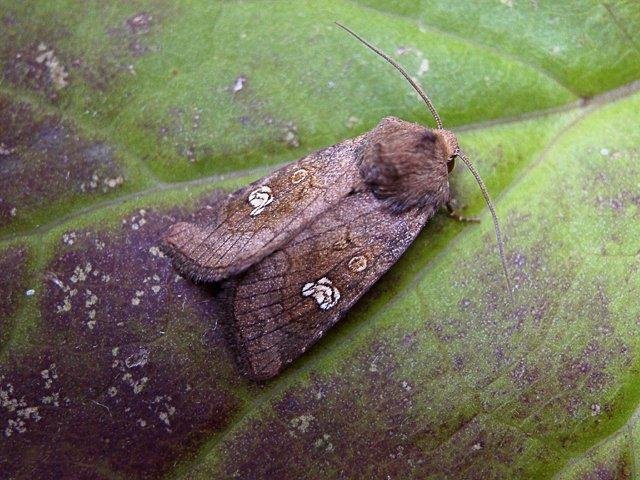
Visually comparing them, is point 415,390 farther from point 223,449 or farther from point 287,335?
point 223,449

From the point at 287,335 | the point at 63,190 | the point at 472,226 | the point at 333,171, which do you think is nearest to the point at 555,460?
the point at 472,226

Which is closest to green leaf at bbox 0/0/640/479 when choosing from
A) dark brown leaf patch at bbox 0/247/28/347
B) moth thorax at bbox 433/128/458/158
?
dark brown leaf patch at bbox 0/247/28/347

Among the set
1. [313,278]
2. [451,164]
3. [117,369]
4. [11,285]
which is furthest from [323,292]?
[11,285]

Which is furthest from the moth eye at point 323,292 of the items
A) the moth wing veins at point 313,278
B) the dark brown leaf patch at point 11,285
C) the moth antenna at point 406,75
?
the dark brown leaf patch at point 11,285

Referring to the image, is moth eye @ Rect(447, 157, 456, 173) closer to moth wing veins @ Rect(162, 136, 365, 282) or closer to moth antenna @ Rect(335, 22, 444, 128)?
moth antenna @ Rect(335, 22, 444, 128)

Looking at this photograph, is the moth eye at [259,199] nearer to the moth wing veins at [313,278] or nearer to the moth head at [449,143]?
the moth wing veins at [313,278]

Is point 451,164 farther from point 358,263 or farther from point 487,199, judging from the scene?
point 358,263
